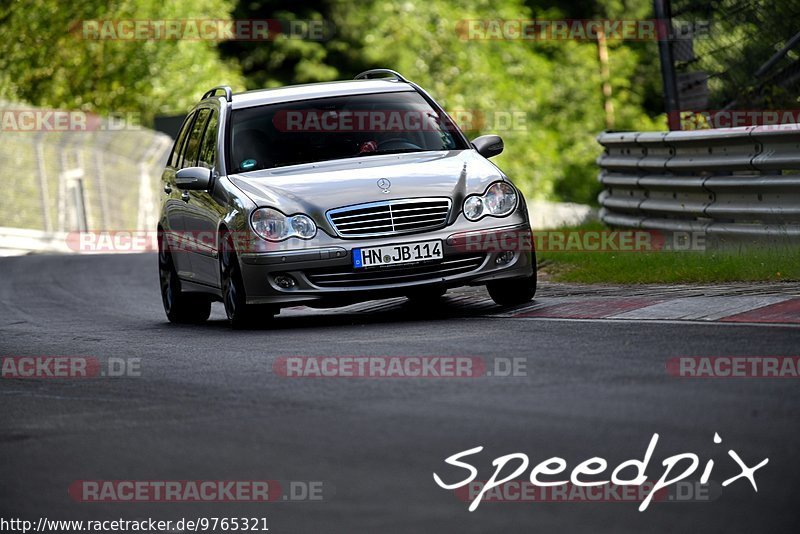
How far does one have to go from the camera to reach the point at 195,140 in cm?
1337

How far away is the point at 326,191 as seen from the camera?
11.0 meters

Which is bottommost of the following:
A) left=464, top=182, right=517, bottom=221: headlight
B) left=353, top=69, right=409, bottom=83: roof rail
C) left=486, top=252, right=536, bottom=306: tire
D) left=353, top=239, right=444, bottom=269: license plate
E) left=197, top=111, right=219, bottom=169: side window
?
left=486, top=252, right=536, bottom=306: tire

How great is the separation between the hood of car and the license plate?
0.33 metres

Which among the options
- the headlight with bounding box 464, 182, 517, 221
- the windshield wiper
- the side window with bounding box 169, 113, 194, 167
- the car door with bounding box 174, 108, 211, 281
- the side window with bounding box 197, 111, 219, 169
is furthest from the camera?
the side window with bounding box 169, 113, 194, 167

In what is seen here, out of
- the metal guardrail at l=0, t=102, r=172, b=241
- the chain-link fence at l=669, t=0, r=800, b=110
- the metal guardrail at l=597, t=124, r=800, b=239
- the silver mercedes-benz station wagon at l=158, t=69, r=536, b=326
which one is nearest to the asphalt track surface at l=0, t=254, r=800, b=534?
the silver mercedes-benz station wagon at l=158, t=69, r=536, b=326

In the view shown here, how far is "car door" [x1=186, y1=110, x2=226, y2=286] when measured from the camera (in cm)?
1183

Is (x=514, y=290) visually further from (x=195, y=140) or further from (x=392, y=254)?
(x=195, y=140)

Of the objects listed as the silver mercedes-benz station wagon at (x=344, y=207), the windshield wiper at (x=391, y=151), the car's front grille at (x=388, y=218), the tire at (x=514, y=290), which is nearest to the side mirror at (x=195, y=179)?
the silver mercedes-benz station wagon at (x=344, y=207)

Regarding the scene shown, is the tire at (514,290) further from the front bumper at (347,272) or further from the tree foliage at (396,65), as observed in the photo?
the tree foliage at (396,65)

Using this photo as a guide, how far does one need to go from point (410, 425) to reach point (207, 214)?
553cm

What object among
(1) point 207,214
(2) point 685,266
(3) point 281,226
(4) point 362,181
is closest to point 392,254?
(4) point 362,181

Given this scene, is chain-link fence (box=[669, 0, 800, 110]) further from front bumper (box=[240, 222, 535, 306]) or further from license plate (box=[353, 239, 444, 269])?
license plate (box=[353, 239, 444, 269])

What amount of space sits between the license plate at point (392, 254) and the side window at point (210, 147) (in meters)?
1.87

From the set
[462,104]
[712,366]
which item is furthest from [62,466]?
[462,104]
